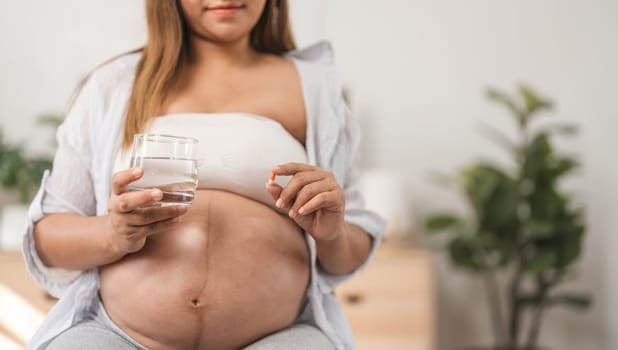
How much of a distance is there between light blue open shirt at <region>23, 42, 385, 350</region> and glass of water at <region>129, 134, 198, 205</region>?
20 cm

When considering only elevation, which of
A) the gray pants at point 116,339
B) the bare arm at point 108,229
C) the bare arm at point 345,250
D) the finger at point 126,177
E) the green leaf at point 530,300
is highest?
the finger at point 126,177

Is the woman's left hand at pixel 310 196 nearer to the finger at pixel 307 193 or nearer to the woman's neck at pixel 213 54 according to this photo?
the finger at pixel 307 193

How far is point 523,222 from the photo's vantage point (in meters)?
2.65

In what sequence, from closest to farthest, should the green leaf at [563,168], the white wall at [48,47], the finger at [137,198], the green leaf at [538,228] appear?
the finger at [137,198], the green leaf at [538,228], the green leaf at [563,168], the white wall at [48,47]

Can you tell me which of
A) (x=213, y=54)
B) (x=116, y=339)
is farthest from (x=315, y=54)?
(x=116, y=339)

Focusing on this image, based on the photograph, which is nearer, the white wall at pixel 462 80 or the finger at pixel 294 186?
the finger at pixel 294 186

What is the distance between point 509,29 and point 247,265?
7.37 feet

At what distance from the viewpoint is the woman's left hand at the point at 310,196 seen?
3.11ft

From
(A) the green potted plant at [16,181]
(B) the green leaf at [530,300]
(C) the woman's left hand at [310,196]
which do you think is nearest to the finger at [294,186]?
(C) the woman's left hand at [310,196]

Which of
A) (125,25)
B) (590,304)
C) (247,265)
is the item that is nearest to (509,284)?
(590,304)

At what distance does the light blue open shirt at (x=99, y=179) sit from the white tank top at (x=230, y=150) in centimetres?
6

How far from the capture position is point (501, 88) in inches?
118

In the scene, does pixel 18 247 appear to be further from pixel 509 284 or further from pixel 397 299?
pixel 509 284

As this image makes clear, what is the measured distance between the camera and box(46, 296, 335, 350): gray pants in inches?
38.5
